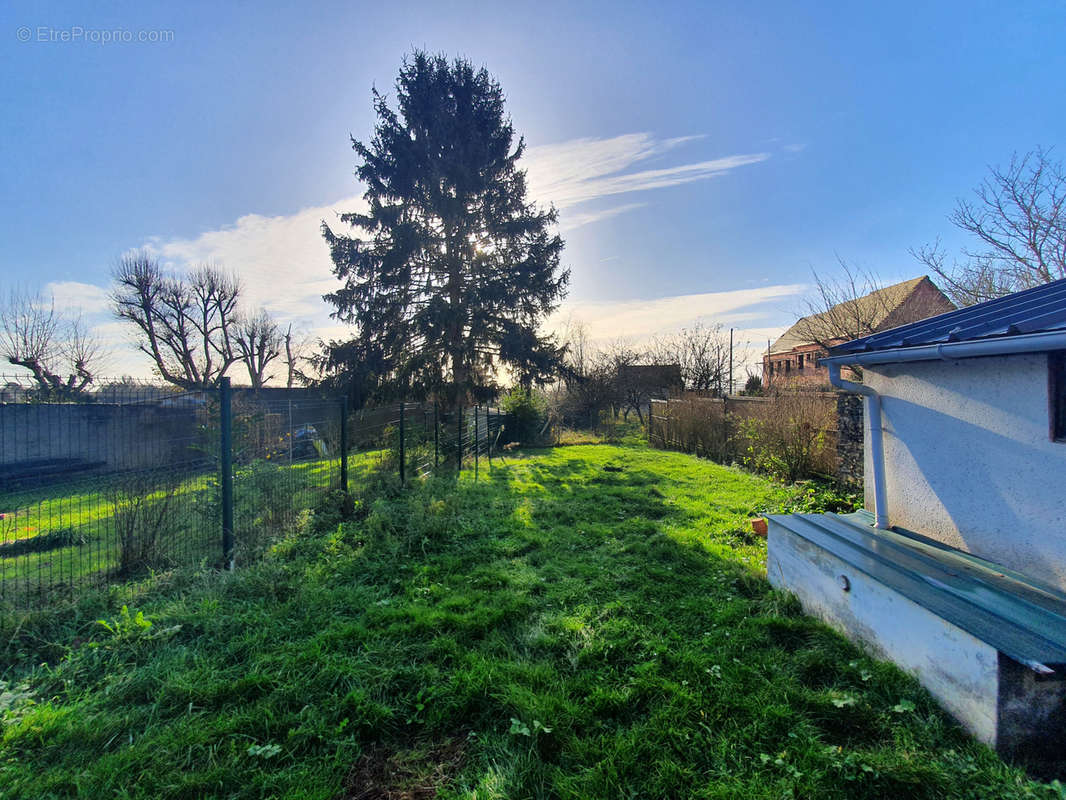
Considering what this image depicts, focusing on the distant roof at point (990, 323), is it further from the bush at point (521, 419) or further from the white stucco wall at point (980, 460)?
the bush at point (521, 419)

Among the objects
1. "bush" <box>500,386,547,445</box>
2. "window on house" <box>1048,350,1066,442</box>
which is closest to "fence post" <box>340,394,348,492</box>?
"window on house" <box>1048,350,1066,442</box>

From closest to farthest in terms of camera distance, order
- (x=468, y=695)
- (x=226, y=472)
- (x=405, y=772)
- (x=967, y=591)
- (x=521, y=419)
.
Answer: (x=405, y=772)
(x=967, y=591)
(x=468, y=695)
(x=226, y=472)
(x=521, y=419)

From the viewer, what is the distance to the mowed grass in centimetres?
183

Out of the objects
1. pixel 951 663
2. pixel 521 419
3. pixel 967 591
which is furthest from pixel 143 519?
pixel 521 419

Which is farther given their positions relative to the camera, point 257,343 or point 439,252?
point 257,343

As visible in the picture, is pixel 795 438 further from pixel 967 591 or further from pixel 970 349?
pixel 967 591

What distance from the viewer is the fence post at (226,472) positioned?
4176mm

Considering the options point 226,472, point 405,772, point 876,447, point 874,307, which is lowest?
point 405,772

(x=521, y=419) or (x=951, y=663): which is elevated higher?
(x=521, y=419)

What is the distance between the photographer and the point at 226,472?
4.19 m

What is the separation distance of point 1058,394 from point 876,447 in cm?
130

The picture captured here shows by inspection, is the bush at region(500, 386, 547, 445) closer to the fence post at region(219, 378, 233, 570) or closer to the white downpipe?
the fence post at region(219, 378, 233, 570)

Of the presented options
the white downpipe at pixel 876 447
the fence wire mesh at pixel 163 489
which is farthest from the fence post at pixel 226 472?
the white downpipe at pixel 876 447

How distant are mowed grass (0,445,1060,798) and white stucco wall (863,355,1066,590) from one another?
45.1 inches
